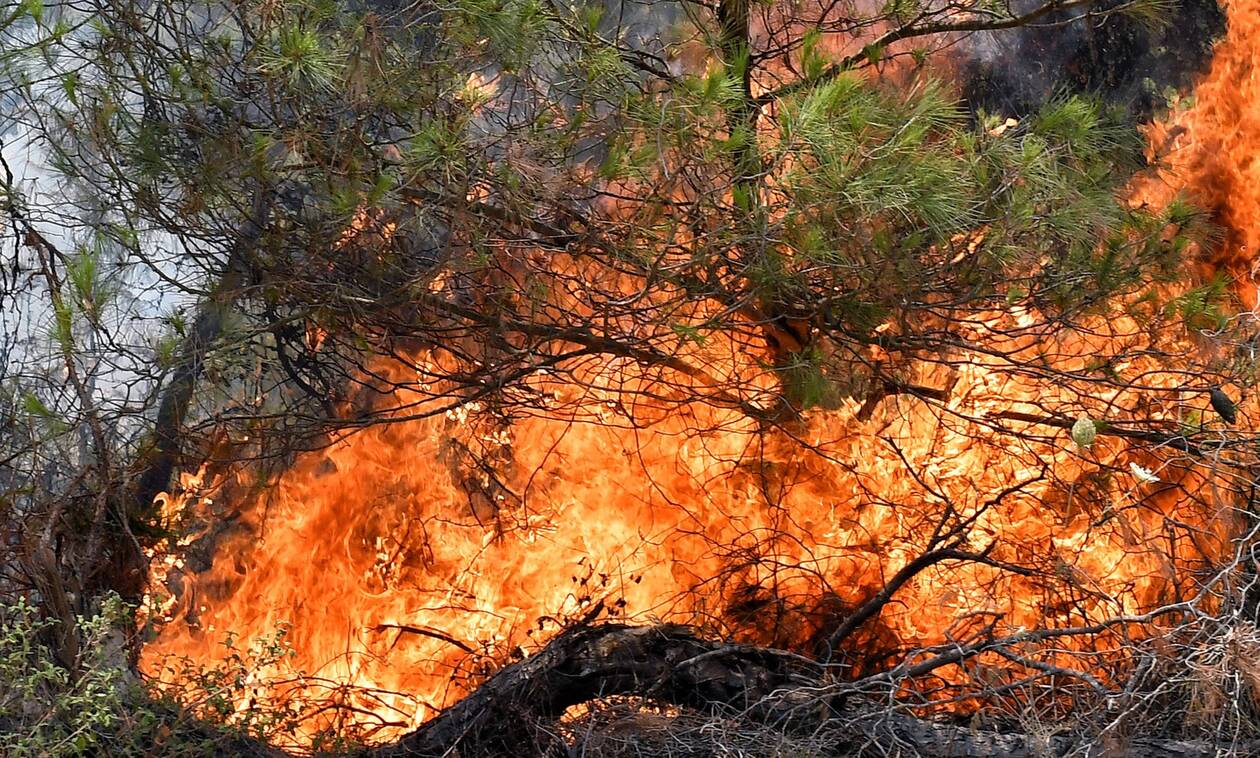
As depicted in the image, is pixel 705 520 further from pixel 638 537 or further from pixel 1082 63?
pixel 1082 63

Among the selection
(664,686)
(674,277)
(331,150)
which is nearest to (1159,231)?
(674,277)

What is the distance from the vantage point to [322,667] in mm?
4410

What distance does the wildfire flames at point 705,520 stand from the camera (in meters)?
4.17

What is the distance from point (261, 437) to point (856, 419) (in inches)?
76.5

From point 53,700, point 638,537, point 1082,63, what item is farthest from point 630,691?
point 1082,63

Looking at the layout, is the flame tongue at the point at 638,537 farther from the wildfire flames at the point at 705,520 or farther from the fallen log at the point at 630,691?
the fallen log at the point at 630,691

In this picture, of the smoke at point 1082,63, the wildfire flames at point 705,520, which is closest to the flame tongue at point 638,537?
the wildfire flames at point 705,520

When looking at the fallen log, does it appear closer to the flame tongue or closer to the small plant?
the flame tongue

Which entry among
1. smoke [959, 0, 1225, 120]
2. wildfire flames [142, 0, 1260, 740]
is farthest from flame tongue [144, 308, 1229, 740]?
smoke [959, 0, 1225, 120]

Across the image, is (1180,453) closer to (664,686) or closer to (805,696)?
(805,696)

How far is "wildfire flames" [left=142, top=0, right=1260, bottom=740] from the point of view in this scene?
4.17 m

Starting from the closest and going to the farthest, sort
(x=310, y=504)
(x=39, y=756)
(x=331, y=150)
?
(x=39, y=756) < (x=331, y=150) < (x=310, y=504)

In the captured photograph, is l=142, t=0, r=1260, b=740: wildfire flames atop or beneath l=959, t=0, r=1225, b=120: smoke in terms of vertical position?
beneath

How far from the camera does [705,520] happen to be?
4.50m
